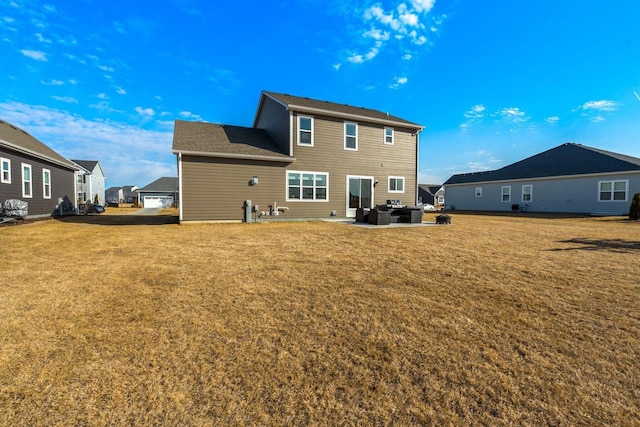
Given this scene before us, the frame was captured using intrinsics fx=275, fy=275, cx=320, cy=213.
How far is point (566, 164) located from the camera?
922 inches

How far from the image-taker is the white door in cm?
1584

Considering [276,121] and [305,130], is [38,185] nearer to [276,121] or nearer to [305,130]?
[276,121]

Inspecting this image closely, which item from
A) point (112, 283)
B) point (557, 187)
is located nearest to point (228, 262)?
point (112, 283)

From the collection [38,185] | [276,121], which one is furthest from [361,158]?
[38,185]

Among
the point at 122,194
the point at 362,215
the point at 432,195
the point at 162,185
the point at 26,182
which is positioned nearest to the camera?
the point at 362,215

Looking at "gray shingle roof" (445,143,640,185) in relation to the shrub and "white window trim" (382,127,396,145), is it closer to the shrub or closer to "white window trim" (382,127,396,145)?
the shrub

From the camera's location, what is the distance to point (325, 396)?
1926 mm

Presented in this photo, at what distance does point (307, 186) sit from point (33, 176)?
14.6 meters

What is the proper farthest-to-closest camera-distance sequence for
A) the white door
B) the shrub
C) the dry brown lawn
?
1. the white door
2. the shrub
3. the dry brown lawn

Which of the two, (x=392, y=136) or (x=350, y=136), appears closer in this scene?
(x=350, y=136)

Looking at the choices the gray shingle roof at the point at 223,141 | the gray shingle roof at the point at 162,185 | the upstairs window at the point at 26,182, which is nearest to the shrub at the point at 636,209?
the gray shingle roof at the point at 223,141

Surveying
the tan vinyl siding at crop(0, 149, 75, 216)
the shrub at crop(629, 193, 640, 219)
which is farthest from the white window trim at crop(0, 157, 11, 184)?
the shrub at crop(629, 193, 640, 219)

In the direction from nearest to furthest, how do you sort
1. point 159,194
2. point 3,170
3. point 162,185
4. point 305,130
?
point 3,170 < point 305,130 < point 159,194 < point 162,185

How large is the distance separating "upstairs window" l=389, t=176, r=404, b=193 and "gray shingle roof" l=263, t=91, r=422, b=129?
10.7ft
